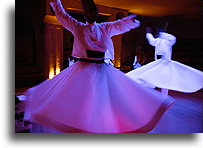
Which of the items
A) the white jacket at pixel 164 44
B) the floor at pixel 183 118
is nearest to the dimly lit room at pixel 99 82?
the floor at pixel 183 118

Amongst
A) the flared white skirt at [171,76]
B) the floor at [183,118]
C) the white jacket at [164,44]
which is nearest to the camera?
the floor at [183,118]

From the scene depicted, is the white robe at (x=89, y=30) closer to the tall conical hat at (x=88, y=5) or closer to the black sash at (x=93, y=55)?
the black sash at (x=93, y=55)

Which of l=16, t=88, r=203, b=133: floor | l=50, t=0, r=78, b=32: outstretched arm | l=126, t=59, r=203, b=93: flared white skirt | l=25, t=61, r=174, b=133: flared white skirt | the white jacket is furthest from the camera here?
the white jacket

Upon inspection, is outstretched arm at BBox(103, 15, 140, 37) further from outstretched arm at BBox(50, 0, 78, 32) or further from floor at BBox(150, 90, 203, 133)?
floor at BBox(150, 90, 203, 133)

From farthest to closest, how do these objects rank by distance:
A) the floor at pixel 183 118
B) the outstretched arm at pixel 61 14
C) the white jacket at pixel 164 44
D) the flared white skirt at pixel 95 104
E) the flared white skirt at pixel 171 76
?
1. the white jacket at pixel 164 44
2. the flared white skirt at pixel 171 76
3. the floor at pixel 183 118
4. the outstretched arm at pixel 61 14
5. the flared white skirt at pixel 95 104

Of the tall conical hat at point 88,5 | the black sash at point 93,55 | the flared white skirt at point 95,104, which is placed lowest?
the flared white skirt at point 95,104

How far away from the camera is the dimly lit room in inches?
61.0

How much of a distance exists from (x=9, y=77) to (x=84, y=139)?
3.31ft

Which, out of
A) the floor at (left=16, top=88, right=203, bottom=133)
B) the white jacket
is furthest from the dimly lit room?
the white jacket

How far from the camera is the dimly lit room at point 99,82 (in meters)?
1.55

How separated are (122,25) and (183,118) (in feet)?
5.24

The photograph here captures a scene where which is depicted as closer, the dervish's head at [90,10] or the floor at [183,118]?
the dervish's head at [90,10]

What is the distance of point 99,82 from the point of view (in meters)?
1.68

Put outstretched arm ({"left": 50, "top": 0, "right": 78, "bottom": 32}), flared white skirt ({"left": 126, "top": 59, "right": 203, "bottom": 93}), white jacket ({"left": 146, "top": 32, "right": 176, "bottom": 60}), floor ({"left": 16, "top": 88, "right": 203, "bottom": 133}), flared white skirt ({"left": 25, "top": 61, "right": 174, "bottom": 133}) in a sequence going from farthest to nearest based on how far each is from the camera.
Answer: white jacket ({"left": 146, "top": 32, "right": 176, "bottom": 60}), flared white skirt ({"left": 126, "top": 59, "right": 203, "bottom": 93}), floor ({"left": 16, "top": 88, "right": 203, "bottom": 133}), outstretched arm ({"left": 50, "top": 0, "right": 78, "bottom": 32}), flared white skirt ({"left": 25, "top": 61, "right": 174, "bottom": 133})
